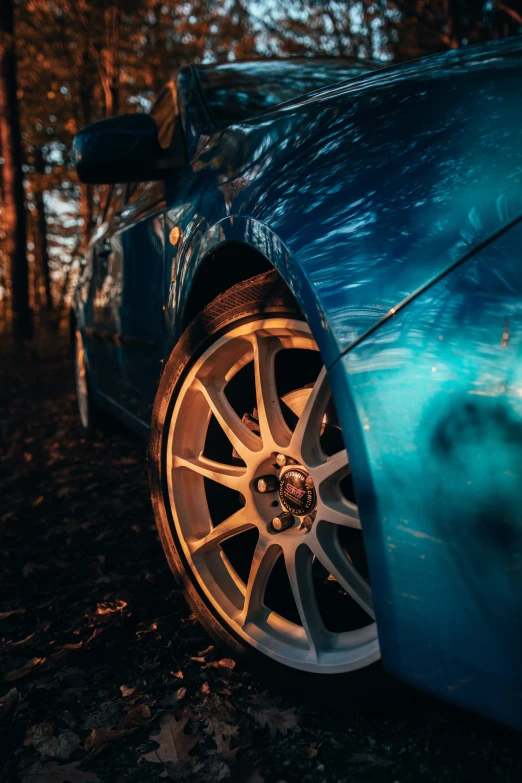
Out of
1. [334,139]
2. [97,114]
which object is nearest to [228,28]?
[97,114]

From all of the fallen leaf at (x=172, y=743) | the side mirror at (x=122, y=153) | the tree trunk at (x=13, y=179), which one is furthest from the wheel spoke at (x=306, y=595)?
the tree trunk at (x=13, y=179)

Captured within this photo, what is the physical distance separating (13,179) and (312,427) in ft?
32.1

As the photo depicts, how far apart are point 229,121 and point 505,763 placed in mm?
2067

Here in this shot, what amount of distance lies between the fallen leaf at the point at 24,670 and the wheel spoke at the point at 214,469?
67 centimetres

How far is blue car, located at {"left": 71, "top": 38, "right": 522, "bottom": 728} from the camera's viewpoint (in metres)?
1.02

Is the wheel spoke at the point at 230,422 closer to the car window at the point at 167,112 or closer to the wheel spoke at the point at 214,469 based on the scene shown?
the wheel spoke at the point at 214,469

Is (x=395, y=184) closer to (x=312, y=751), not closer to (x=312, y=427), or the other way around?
(x=312, y=427)

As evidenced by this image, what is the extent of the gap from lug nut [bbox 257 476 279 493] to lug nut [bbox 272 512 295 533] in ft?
0.24

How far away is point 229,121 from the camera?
7.66 feet

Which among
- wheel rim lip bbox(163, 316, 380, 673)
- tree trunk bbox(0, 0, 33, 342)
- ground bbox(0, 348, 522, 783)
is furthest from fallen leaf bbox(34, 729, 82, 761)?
tree trunk bbox(0, 0, 33, 342)

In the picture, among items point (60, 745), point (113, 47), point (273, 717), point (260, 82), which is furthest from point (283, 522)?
point (113, 47)

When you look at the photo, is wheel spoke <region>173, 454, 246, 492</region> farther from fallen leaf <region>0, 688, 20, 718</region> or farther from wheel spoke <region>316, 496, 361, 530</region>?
fallen leaf <region>0, 688, 20, 718</region>

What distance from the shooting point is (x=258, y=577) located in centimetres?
158

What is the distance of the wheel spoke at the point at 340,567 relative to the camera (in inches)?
54.2
